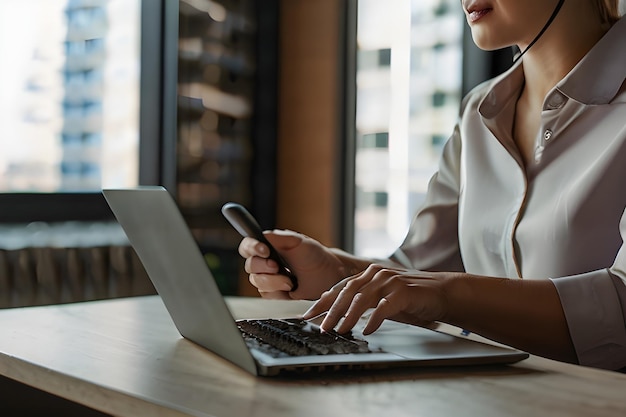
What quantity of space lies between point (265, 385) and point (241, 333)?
0.09m

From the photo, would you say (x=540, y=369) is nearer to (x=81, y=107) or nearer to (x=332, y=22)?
(x=81, y=107)

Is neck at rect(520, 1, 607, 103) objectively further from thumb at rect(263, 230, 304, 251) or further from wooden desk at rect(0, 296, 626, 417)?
wooden desk at rect(0, 296, 626, 417)

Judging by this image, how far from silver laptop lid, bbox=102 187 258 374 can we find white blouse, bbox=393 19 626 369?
1.57 feet

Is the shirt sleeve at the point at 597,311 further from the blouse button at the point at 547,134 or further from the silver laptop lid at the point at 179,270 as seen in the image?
the silver laptop lid at the point at 179,270

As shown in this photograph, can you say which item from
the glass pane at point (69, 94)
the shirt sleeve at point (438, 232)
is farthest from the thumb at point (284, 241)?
the glass pane at point (69, 94)

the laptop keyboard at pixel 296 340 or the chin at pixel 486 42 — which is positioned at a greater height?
the chin at pixel 486 42

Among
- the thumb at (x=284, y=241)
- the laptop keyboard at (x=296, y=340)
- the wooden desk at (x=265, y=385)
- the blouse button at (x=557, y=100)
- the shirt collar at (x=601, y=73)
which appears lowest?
the wooden desk at (x=265, y=385)

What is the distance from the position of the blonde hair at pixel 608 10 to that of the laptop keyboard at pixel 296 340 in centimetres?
83

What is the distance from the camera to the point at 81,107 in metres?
2.91

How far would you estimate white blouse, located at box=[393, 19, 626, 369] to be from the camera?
1.05 meters

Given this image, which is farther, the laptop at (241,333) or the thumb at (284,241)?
the thumb at (284,241)

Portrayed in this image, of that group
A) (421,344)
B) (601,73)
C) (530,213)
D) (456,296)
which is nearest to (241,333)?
(421,344)

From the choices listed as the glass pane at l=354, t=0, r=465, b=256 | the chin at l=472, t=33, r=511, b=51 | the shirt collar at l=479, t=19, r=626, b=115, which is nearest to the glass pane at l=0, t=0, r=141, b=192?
the glass pane at l=354, t=0, r=465, b=256

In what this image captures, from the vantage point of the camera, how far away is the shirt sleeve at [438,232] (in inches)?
62.3
